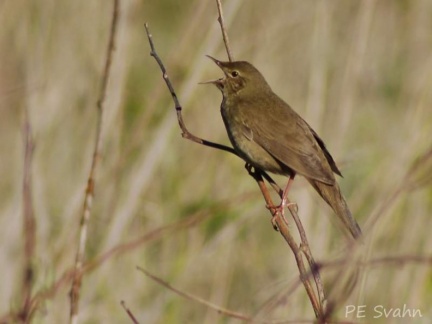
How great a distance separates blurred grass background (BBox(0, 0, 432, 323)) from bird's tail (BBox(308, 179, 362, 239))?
0.37m

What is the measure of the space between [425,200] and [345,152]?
31.4 inches

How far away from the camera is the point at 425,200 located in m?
4.40

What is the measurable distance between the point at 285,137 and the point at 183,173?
1283 millimetres

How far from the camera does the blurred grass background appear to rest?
4.24 m

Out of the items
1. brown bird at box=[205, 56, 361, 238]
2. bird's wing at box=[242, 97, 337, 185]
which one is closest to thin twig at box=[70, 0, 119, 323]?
brown bird at box=[205, 56, 361, 238]

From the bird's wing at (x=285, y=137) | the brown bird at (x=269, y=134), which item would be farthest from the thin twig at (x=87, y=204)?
the bird's wing at (x=285, y=137)

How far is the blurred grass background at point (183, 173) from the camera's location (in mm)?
4238

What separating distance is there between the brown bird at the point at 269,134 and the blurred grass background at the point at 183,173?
0.76 ft

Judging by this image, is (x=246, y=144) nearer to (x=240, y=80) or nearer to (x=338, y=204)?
(x=240, y=80)

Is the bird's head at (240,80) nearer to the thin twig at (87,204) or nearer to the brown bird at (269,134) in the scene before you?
the brown bird at (269,134)

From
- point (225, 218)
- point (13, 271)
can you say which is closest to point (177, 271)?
point (225, 218)

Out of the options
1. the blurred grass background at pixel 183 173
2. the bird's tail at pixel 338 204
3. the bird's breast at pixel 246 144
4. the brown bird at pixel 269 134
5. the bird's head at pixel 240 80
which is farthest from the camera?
the blurred grass background at pixel 183 173

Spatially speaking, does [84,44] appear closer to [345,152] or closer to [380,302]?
[345,152]

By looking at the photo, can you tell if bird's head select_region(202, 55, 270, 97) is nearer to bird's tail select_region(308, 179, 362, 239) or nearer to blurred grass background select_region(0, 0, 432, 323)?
blurred grass background select_region(0, 0, 432, 323)
